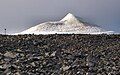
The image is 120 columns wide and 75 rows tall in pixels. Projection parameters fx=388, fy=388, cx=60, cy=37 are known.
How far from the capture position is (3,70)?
16.2 metres

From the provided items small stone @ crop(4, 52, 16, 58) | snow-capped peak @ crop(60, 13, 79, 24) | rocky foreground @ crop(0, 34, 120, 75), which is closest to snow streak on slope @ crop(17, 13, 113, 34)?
snow-capped peak @ crop(60, 13, 79, 24)

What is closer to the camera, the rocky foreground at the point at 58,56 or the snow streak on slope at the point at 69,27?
the rocky foreground at the point at 58,56

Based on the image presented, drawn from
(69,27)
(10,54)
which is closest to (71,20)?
(69,27)

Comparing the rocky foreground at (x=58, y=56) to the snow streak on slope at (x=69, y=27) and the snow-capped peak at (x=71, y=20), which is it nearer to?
the snow streak on slope at (x=69, y=27)

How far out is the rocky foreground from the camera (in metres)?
16.0

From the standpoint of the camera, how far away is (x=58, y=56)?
18.0 m

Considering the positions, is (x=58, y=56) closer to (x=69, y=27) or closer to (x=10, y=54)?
(x=10, y=54)

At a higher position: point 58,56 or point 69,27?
point 69,27

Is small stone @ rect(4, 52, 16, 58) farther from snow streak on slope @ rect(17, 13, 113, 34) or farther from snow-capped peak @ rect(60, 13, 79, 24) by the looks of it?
snow-capped peak @ rect(60, 13, 79, 24)

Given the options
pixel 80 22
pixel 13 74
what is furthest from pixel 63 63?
pixel 80 22

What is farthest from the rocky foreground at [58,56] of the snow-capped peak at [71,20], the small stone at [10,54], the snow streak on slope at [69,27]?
the snow-capped peak at [71,20]

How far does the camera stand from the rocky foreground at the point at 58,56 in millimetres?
16031

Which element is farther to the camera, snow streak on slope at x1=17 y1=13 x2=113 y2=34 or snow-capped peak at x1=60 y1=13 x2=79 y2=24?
snow-capped peak at x1=60 y1=13 x2=79 y2=24

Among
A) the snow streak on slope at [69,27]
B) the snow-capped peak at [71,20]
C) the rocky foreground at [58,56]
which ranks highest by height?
the snow-capped peak at [71,20]
